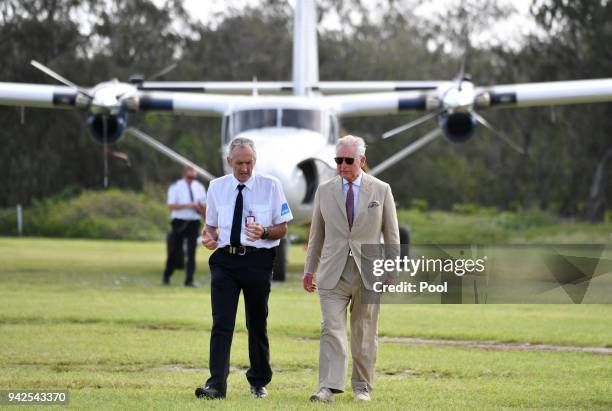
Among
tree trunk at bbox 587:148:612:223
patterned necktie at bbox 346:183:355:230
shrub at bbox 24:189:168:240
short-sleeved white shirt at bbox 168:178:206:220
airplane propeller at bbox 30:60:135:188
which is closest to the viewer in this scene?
patterned necktie at bbox 346:183:355:230

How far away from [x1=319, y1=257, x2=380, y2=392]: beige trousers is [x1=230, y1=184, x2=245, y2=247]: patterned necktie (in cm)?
69

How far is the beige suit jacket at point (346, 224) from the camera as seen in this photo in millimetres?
7879

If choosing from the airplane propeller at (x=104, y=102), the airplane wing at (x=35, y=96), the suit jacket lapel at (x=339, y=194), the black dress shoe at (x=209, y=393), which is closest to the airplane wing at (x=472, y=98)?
the airplane propeller at (x=104, y=102)

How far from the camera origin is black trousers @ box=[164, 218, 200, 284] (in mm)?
18156

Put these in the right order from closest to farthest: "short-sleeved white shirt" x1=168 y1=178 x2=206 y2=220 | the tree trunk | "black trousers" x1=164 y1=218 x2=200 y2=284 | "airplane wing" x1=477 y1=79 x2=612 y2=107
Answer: "black trousers" x1=164 y1=218 x2=200 y2=284, "short-sleeved white shirt" x1=168 y1=178 x2=206 y2=220, "airplane wing" x1=477 y1=79 x2=612 y2=107, the tree trunk

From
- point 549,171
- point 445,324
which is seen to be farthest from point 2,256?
point 549,171

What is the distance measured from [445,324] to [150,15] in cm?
3962

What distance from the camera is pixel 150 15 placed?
51.1 metres

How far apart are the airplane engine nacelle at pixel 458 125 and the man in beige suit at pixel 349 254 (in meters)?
15.1

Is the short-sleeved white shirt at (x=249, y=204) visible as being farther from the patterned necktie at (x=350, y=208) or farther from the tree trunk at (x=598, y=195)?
the tree trunk at (x=598, y=195)

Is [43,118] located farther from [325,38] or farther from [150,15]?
[325,38]

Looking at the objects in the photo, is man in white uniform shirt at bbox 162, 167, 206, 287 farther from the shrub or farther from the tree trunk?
the tree trunk

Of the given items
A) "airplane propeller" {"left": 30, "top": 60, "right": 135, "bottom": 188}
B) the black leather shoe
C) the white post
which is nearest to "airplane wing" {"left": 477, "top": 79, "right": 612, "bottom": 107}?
"airplane propeller" {"left": 30, "top": 60, "right": 135, "bottom": 188}

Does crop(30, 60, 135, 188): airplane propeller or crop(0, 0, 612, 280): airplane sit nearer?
crop(0, 0, 612, 280): airplane
